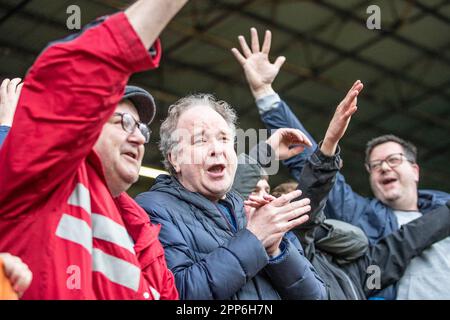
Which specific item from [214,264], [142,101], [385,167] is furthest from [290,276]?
[385,167]

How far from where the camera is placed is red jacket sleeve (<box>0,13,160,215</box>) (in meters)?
1.31

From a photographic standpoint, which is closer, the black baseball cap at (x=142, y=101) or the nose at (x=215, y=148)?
the black baseball cap at (x=142, y=101)

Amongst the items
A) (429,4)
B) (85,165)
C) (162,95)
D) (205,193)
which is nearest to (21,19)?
(162,95)

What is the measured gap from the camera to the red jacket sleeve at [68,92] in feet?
4.30

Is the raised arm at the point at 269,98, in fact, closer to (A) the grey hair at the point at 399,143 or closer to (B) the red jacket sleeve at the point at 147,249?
(A) the grey hair at the point at 399,143

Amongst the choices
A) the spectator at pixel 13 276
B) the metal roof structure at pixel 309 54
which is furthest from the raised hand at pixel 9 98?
the metal roof structure at pixel 309 54

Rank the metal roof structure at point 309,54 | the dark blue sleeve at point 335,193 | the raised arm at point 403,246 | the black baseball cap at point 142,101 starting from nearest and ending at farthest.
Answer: the black baseball cap at point 142,101 < the raised arm at point 403,246 < the dark blue sleeve at point 335,193 < the metal roof structure at point 309,54

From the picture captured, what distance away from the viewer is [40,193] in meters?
1.38

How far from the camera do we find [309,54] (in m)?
8.81

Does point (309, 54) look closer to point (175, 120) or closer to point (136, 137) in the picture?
point (175, 120)

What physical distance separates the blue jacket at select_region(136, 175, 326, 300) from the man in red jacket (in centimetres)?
29

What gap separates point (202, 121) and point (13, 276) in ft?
3.61

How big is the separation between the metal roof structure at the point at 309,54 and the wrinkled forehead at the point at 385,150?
159 inches

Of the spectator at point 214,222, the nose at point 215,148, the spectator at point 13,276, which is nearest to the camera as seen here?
the spectator at point 13,276
